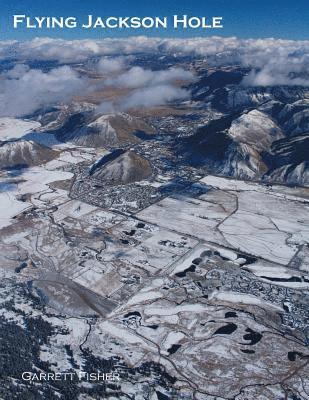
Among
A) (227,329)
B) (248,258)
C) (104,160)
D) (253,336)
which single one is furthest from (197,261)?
(104,160)

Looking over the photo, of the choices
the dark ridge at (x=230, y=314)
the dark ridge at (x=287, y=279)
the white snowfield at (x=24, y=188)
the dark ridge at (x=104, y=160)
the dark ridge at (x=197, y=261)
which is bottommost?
the dark ridge at (x=230, y=314)

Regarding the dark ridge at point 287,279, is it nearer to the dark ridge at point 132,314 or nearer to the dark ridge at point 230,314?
the dark ridge at point 230,314

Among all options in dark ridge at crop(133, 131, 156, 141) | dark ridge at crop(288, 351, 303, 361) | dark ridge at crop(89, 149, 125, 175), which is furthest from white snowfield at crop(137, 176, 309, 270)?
dark ridge at crop(133, 131, 156, 141)

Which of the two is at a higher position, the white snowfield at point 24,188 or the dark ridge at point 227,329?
the white snowfield at point 24,188

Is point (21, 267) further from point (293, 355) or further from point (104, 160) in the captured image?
point (104, 160)

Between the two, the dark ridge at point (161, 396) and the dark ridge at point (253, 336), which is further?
the dark ridge at point (253, 336)

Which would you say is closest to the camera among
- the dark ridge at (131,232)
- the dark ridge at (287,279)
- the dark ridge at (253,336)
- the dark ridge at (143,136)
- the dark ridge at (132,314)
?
the dark ridge at (253,336)

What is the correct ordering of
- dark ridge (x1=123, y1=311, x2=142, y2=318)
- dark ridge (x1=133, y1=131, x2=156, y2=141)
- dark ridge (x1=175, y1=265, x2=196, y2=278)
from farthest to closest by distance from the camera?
1. dark ridge (x1=133, y1=131, x2=156, y2=141)
2. dark ridge (x1=175, y1=265, x2=196, y2=278)
3. dark ridge (x1=123, y1=311, x2=142, y2=318)

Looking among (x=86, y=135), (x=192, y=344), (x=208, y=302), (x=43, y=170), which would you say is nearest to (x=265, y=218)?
(x=208, y=302)

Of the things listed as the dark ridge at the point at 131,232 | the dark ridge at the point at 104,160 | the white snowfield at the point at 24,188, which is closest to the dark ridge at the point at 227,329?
the dark ridge at the point at 131,232

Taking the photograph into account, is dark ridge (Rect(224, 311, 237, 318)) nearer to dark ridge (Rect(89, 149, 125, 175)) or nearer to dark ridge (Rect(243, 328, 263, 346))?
dark ridge (Rect(243, 328, 263, 346))
